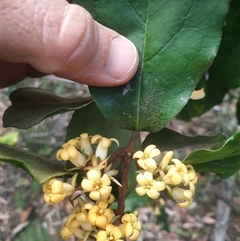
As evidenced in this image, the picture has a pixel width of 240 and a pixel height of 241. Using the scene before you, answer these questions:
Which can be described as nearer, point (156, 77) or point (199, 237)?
point (156, 77)

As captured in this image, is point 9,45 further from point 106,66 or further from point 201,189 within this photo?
point 201,189

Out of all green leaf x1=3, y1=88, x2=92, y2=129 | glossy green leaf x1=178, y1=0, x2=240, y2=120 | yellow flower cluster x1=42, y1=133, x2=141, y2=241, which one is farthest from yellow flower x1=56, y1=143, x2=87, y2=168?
glossy green leaf x1=178, y1=0, x2=240, y2=120

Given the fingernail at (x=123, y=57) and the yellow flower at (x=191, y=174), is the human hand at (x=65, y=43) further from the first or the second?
the yellow flower at (x=191, y=174)

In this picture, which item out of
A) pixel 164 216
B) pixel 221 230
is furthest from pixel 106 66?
pixel 221 230

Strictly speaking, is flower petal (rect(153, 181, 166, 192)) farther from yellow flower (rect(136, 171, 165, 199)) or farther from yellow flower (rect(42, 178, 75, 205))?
yellow flower (rect(42, 178, 75, 205))

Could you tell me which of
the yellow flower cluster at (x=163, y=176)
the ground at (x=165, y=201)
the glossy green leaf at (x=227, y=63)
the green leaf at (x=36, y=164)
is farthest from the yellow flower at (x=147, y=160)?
the ground at (x=165, y=201)

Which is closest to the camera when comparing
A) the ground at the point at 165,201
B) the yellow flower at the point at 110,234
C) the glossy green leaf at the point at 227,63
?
the yellow flower at the point at 110,234

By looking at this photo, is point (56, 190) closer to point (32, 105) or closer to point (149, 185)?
point (149, 185)
